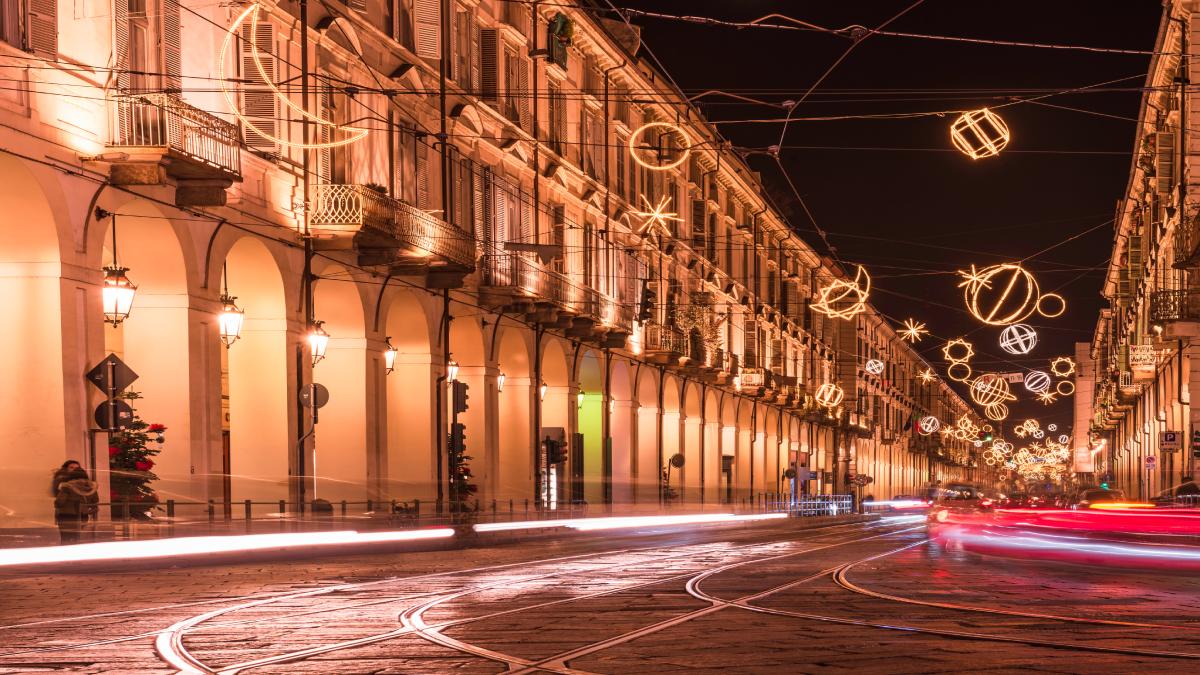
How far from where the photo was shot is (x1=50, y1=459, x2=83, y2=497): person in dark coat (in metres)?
19.3

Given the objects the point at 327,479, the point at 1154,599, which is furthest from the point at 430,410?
the point at 1154,599

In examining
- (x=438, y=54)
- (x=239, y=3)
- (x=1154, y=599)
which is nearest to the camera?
(x=1154, y=599)

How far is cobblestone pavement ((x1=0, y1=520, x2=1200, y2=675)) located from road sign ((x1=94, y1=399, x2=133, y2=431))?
193 centimetres

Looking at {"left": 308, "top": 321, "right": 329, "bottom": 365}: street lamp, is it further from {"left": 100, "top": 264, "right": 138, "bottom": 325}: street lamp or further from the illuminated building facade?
{"left": 100, "top": 264, "right": 138, "bottom": 325}: street lamp

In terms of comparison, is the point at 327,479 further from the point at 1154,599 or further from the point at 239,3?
the point at 1154,599

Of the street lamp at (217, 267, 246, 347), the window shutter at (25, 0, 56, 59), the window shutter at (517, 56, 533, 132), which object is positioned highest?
the window shutter at (517, 56, 533, 132)

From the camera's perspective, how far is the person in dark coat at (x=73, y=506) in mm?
18953

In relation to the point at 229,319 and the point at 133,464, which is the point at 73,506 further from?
the point at 229,319

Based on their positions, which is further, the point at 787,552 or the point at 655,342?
the point at 655,342

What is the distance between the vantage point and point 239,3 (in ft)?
77.8

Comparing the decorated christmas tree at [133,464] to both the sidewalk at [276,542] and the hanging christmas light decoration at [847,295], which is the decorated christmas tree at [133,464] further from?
the hanging christmas light decoration at [847,295]

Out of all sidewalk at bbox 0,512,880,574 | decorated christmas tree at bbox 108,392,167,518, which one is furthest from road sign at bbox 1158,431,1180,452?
decorated christmas tree at bbox 108,392,167,518

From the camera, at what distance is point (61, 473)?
63.4 ft

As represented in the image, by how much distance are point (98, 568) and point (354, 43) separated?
39.0 ft
